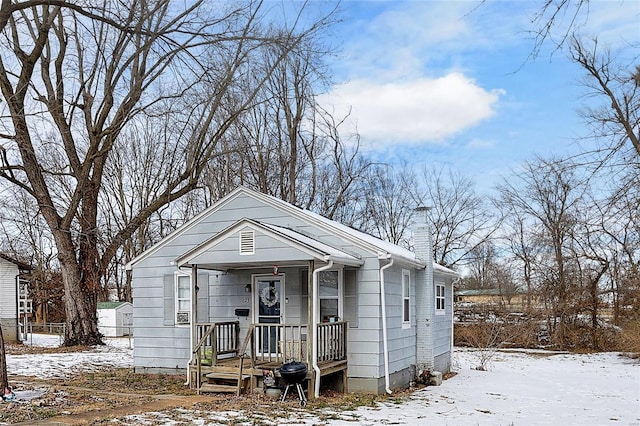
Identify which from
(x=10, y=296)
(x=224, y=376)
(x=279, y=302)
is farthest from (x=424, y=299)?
(x=10, y=296)

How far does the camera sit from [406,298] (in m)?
13.6

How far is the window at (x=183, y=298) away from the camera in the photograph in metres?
13.7

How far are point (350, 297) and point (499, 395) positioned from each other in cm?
358

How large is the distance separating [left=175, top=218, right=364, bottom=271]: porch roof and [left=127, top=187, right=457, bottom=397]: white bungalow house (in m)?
0.02

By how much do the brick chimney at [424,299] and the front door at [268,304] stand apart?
3430 mm

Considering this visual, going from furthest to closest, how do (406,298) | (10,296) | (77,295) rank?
(10,296), (77,295), (406,298)

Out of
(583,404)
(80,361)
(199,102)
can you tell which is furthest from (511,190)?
(80,361)

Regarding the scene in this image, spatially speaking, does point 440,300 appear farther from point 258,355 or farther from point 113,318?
point 113,318

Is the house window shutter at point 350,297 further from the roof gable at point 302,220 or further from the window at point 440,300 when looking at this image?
the window at point 440,300

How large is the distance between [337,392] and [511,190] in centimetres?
1957

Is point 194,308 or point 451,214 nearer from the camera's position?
point 194,308

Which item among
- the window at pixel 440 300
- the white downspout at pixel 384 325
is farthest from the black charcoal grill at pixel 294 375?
the window at pixel 440 300

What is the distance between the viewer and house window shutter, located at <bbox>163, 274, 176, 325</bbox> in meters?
13.8

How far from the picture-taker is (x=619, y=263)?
77.6 ft
